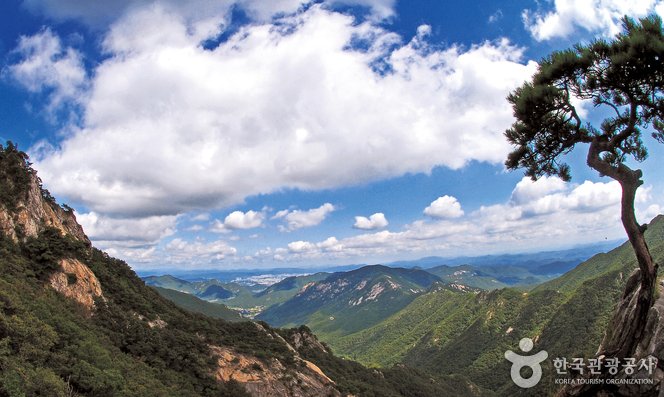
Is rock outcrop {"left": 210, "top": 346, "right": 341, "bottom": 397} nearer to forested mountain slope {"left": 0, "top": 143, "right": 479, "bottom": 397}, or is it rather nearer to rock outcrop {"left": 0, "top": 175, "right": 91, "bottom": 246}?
forested mountain slope {"left": 0, "top": 143, "right": 479, "bottom": 397}

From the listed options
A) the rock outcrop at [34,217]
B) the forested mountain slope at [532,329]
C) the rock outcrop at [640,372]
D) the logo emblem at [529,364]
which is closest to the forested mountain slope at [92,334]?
the rock outcrop at [34,217]

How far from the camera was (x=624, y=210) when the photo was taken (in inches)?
367

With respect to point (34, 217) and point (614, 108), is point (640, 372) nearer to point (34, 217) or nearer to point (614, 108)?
point (614, 108)

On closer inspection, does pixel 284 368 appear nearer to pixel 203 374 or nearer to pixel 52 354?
pixel 203 374

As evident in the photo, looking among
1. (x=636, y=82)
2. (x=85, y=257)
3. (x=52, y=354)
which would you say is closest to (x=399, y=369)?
(x=85, y=257)

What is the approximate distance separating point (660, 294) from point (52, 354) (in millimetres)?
30904

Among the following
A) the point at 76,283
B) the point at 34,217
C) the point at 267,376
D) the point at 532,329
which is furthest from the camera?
the point at 532,329

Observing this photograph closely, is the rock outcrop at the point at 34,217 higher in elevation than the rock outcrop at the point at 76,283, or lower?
higher

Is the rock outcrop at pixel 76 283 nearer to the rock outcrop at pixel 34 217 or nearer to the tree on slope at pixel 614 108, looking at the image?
the rock outcrop at pixel 34 217

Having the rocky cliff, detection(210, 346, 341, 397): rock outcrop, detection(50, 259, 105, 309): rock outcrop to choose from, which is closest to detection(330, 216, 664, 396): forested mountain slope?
detection(210, 346, 341, 397): rock outcrop

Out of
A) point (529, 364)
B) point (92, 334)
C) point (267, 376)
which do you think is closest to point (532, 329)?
point (267, 376)

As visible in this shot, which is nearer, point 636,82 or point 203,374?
point 636,82

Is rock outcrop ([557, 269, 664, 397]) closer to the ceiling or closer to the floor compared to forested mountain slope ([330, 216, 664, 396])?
closer to the ceiling

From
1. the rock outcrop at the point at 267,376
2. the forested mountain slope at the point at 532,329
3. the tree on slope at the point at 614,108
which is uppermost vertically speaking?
the tree on slope at the point at 614,108
